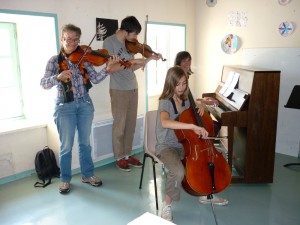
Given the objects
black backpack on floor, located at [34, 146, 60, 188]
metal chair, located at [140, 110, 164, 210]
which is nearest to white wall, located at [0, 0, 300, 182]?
black backpack on floor, located at [34, 146, 60, 188]

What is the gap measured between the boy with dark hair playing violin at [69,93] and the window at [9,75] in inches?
33.6

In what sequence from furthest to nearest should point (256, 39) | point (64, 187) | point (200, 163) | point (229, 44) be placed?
point (229, 44), point (256, 39), point (64, 187), point (200, 163)

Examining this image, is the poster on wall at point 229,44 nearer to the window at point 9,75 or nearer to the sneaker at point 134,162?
the sneaker at point 134,162

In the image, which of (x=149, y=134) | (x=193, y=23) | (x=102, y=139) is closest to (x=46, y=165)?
(x=102, y=139)

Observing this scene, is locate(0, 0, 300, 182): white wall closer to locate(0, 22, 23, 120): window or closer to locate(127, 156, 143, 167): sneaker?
locate(0, 22, 23, 120): window

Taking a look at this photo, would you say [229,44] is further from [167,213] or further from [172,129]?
[167,213]

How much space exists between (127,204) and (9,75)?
6.02 ft

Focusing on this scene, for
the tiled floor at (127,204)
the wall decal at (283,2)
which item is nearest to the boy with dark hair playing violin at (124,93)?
the tiled floor at (127,204)

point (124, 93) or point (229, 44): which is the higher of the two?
point (229, 44)

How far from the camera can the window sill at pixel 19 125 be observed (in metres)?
2.78

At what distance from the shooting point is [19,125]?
2926mm

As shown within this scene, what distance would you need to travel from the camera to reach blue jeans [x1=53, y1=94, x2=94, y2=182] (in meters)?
2.44

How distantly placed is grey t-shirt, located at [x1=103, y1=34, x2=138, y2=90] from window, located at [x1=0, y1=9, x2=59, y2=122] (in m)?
0.51

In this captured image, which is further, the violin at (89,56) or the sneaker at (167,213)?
the violin at (89,56)
